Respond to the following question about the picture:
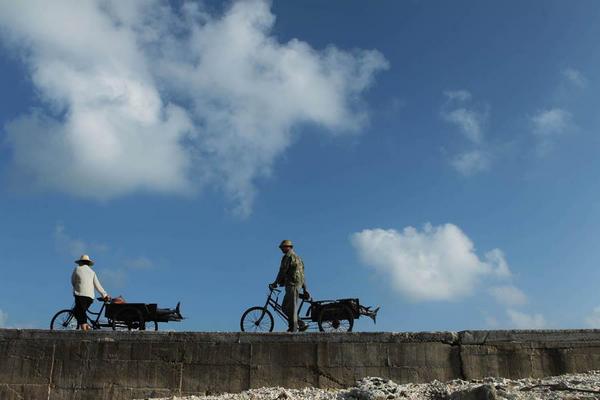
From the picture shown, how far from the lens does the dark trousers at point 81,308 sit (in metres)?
10.8

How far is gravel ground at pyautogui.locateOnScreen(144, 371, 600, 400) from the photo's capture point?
22.8ft

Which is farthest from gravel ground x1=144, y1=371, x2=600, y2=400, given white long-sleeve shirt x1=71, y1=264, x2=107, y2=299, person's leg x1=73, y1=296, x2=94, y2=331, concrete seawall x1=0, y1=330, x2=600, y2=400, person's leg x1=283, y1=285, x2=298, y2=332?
white long-sleeve shirt x1=71, y1=264, x2=107, y2=299

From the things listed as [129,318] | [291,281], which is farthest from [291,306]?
[129,318]

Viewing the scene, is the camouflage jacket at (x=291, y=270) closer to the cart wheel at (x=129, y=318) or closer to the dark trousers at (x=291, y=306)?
the dark trousers at (x=291, y=306)

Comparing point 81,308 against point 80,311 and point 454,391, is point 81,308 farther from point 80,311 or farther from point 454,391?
point 454,391

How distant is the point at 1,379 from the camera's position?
935 centimetres

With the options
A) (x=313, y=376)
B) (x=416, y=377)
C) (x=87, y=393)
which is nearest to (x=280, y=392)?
(x=313, y=376)

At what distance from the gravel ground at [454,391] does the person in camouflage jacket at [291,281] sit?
2072 millimetres

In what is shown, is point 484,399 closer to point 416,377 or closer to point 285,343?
point 416,377

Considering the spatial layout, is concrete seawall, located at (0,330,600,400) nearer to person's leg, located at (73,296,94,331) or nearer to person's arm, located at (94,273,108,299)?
person's leg, located at (73,296,94,331)

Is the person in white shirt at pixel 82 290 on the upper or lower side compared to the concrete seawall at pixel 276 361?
upper

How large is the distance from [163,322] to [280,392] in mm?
3915

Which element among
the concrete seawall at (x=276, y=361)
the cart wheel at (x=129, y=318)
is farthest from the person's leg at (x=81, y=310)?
the concrete seawall at (x=276, y=361)

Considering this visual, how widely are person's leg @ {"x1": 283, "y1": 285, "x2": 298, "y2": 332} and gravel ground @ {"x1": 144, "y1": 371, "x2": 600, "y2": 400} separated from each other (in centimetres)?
203
